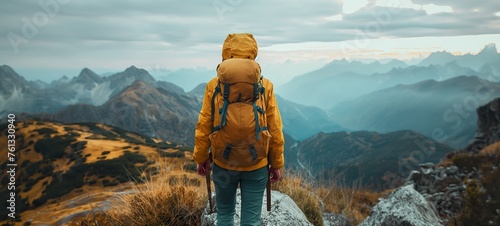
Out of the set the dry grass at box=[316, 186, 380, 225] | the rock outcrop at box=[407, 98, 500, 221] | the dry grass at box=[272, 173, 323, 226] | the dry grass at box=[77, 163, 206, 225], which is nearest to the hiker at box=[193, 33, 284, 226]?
the dry grass at box=[77, 163, 206, 225]

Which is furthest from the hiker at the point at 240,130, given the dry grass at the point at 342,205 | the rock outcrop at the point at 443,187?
the rock outcrop at the point at 443,187

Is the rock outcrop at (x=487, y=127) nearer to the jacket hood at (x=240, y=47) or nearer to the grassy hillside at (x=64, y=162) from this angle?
the jacket hood at (x=240, y=47)

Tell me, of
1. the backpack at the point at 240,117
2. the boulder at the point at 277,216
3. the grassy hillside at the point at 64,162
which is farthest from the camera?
the grassy hillside at the point at 64,162

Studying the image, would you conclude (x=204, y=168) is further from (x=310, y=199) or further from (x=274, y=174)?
(x=310, y=199)

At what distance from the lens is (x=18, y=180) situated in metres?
66.1

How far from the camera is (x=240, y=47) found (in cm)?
417

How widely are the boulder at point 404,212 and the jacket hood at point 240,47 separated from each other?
480cm

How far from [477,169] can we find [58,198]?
1911 inches

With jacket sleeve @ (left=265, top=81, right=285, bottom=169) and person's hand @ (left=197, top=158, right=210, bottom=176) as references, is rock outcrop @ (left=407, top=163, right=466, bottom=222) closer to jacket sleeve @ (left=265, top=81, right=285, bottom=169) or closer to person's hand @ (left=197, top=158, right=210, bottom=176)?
jacket sleeve @ (left=265, top=81, right=285, bottom=169)

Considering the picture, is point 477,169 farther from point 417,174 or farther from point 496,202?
point 496,202

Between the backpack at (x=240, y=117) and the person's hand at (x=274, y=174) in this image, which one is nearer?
the backpack at (x=240, y=117)

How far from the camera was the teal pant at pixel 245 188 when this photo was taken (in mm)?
4219

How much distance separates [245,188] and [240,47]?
1.85 meters

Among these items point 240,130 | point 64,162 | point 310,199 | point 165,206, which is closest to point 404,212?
point 310,199
